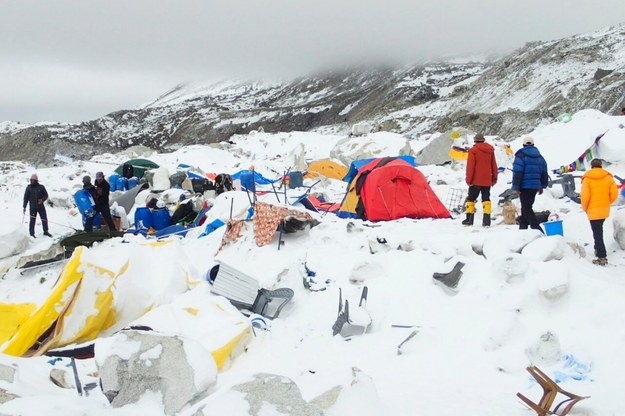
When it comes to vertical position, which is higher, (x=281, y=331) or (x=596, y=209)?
(x=596, y=209)

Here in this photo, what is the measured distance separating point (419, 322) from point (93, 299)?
318 cm

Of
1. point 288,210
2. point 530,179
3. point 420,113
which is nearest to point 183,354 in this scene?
point 288,210

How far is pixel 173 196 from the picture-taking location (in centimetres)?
1182

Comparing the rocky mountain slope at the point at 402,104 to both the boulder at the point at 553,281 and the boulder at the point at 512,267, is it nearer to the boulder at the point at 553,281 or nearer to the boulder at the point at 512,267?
the boulder at the point at 512,267

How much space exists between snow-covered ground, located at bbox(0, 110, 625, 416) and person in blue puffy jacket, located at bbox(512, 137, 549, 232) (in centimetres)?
64

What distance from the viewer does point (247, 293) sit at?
5520 millimetres

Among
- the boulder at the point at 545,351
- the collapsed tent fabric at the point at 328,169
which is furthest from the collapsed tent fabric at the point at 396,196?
the collapsed tent fabric at the point at 328,169

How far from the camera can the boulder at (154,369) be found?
296 cm

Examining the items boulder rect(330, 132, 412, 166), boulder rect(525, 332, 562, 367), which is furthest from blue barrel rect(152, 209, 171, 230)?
boulder rect(330, 132, 412, 166)

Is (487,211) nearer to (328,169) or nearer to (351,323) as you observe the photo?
(351,323)

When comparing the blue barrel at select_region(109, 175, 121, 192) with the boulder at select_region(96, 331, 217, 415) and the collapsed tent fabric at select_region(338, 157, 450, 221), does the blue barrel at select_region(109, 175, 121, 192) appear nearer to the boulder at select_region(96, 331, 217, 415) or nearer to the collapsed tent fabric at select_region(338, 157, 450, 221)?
the collapsed tent fabric at select_region(338, 157, 450, 221)

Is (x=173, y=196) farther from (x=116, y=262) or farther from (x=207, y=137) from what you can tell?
(x=207, y=137)

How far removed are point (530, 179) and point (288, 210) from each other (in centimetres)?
318

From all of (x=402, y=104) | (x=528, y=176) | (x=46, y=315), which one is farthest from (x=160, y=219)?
(x=402, y=104)
